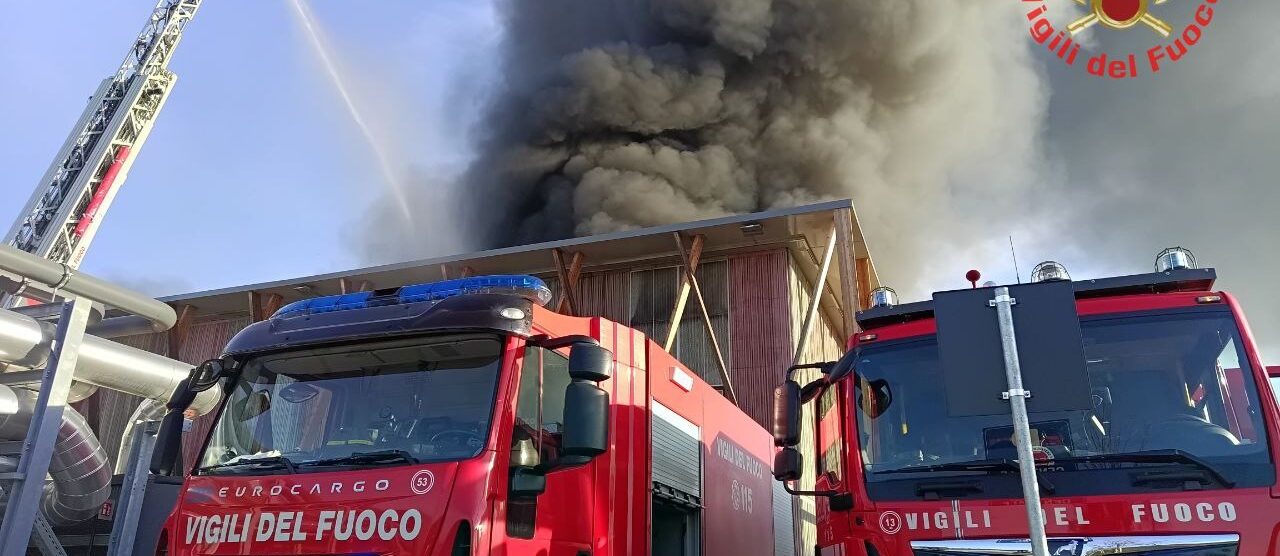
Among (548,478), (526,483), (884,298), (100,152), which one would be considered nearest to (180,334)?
(100,152)

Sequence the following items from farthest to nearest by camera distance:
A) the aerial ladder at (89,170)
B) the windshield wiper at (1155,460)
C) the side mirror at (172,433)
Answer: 1. the aerial ladder at (89,170)
2. the side mirror at (172,433)
3. the windshield wiper at (1155,460)

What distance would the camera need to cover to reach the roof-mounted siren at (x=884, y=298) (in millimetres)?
4258

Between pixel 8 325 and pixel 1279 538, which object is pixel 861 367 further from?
pixel 8 325

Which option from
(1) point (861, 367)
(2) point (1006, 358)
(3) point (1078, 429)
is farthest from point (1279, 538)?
(1) point (861, 367)

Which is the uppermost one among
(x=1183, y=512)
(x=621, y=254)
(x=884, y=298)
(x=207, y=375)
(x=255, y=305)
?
(x=621, y=254)

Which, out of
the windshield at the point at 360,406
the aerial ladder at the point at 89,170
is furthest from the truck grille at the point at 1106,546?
the aerial ladder at the point at 89,170

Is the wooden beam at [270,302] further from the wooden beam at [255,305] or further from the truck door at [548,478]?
the truck door at [548,478]

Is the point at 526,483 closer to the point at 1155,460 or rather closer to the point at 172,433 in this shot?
the point at 172,433

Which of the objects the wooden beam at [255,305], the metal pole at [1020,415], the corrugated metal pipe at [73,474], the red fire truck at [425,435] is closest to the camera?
the metal pole at [1020,415]

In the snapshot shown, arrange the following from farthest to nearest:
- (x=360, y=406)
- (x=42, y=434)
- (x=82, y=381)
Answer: (x=82, y=381), (x=42, y=434), (x=360, y=406)

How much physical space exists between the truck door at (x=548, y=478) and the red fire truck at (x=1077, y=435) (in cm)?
99

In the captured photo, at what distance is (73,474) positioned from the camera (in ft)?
25.1

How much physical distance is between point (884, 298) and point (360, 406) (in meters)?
2.54

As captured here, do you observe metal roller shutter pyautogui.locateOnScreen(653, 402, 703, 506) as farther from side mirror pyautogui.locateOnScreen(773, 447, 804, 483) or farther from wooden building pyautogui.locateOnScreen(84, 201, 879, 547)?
wooden building pyautogui.locateOnScreen(84, 201, 879, 547)
